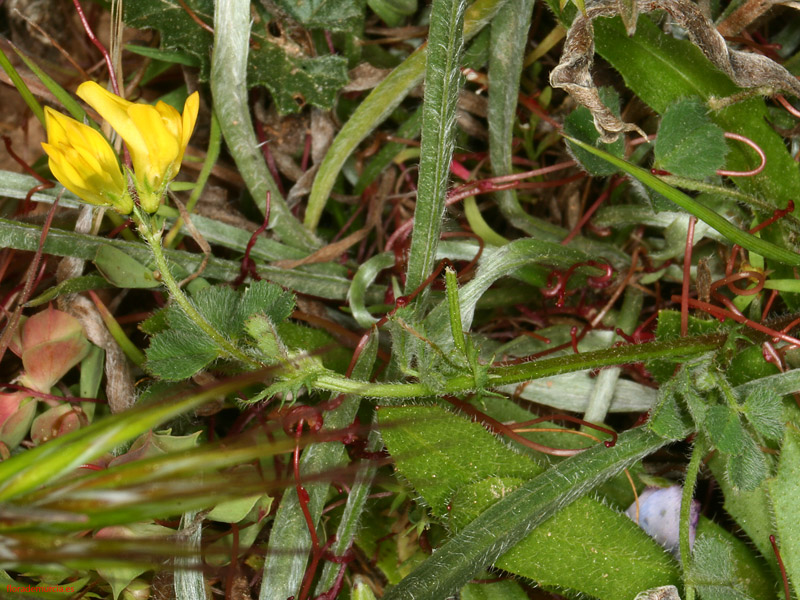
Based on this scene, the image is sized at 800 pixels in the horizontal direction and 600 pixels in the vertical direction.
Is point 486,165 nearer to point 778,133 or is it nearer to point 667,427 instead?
point 778,133

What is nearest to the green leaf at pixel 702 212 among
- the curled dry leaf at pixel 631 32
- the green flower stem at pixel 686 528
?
the curled dry leaf at pixel 631 32

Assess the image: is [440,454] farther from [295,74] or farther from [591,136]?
[295,74]

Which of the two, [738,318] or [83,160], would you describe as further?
[738,318]

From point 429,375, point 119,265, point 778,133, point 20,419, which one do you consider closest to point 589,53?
point 778,133

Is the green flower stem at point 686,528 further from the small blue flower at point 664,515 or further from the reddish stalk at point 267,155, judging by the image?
the reddish stalk at point 267,155

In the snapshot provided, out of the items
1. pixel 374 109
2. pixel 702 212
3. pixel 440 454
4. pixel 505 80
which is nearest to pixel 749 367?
pixel 702 212
